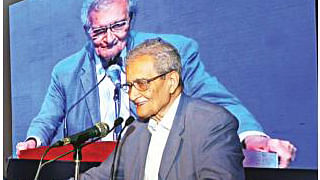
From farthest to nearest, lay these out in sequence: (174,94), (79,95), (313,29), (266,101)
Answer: (79,95)
(174,94)
(266,101)
(313,29)

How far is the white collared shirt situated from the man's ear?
5 cm

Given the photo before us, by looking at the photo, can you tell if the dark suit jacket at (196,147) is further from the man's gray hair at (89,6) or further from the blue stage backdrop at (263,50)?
the man's gray hair at (89,6)

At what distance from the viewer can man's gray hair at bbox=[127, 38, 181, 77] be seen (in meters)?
2.70

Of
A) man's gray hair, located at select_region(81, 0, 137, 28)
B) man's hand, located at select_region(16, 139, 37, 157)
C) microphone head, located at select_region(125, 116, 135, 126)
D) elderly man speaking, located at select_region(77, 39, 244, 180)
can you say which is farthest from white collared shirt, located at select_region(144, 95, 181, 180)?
man's hand, located at select_region(16, 139, 37, 157)

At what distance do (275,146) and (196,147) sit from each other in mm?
417

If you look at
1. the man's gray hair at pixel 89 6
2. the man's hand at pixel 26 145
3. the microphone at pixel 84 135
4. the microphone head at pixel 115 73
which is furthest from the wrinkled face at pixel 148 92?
the man's hand at pixel 26 145

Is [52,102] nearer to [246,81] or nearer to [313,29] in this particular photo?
[246,81]

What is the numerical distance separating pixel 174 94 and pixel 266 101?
529 millimetres

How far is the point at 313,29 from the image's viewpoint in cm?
216

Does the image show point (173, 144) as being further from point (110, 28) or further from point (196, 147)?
point (110, 28)

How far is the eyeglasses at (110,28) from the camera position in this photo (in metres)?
3.02

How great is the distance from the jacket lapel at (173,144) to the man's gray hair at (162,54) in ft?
0.54

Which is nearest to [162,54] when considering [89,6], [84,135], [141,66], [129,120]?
[141,66]

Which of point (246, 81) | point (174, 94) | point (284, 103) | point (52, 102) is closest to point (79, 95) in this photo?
point (52, 102)
